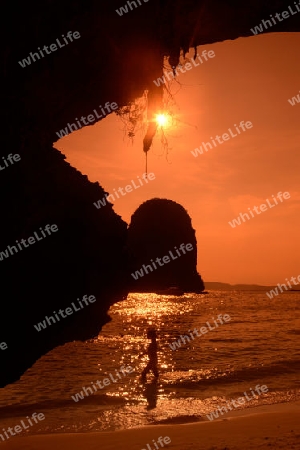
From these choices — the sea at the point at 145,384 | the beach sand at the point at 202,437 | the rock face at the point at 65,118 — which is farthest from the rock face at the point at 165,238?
the rock face at the point at 65,118

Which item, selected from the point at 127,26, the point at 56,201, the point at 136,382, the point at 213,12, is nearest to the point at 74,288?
the point at 56,201

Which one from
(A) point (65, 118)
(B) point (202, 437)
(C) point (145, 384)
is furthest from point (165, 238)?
(A) point (65, 118)

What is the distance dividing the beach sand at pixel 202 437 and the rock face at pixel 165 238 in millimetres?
93068

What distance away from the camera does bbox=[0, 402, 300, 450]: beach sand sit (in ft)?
29.8

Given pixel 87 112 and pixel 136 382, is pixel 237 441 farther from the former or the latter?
pixel 136 382

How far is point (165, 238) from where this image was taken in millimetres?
109000

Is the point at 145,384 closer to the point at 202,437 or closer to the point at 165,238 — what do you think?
the point at 202,437

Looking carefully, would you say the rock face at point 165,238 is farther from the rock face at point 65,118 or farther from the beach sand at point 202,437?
the rock face at point 65,118

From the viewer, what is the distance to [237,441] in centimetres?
933

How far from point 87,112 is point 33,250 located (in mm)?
3045

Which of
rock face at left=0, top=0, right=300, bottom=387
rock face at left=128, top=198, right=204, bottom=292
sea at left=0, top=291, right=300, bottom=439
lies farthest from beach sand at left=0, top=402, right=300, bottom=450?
rock face at left=128, top=198, right=204, bottom=292

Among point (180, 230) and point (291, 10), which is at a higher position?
point (291, 10)

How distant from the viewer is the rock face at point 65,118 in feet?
21.6

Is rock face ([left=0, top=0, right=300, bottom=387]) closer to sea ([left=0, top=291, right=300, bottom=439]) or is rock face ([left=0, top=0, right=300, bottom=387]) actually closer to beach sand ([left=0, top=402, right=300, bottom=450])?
beach sand ([left=0, top=402, right=300, bottom=450])
